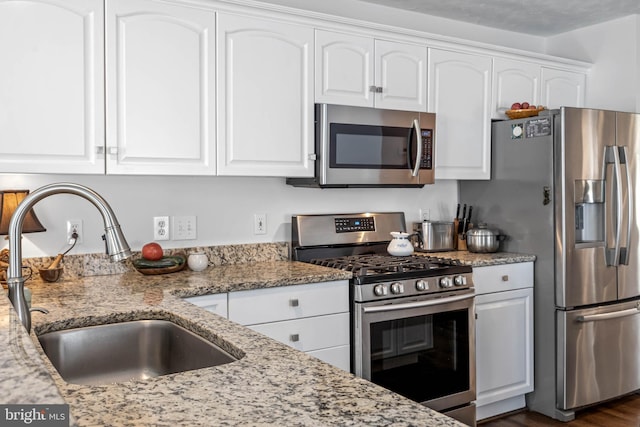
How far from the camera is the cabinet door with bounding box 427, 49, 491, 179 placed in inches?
132

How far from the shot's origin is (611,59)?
13.0 feet

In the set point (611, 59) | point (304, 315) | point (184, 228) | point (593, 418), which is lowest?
point (593, 418)

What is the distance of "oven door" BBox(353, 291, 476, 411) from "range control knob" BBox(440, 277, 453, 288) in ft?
0.15

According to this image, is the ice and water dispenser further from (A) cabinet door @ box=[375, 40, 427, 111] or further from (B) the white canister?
(B) the white canister

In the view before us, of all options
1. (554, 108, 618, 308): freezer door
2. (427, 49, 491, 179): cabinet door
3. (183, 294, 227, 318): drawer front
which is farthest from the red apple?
(554, 108, 618, 308): freezer door

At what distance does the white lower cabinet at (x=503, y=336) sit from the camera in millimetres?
3215

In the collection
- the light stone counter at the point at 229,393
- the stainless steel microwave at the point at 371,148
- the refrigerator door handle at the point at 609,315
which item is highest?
the stainless steel microwave at the point at 371,148

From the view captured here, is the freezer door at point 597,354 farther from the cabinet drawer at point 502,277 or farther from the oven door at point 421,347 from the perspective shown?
the oven door at point 421,347

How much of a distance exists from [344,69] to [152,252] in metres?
1.31

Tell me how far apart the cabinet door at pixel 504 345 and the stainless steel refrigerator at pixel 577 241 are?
7 cm

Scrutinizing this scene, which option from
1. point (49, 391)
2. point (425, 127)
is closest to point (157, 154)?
point (425, 127)

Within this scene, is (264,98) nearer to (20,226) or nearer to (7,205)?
(7,205)

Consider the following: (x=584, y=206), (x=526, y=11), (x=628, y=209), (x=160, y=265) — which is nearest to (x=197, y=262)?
(x=160, y=265)

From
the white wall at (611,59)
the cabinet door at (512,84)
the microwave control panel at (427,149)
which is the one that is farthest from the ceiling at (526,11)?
the microwave control panel at (427,149)
